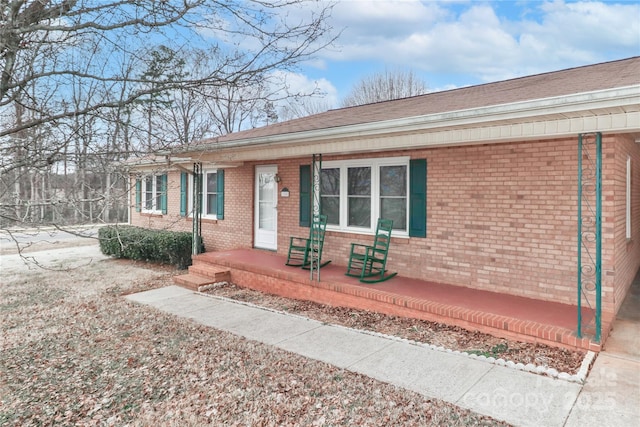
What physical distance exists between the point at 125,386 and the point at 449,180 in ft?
16.5

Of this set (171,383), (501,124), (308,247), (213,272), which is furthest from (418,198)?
(171,383)

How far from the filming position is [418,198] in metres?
6.38

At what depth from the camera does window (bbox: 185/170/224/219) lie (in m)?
10.0

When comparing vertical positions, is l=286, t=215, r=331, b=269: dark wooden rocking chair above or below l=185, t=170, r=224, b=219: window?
below

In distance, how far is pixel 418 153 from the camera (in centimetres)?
641

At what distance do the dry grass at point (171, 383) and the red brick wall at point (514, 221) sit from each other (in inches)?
79.3

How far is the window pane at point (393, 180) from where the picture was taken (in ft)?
21.9

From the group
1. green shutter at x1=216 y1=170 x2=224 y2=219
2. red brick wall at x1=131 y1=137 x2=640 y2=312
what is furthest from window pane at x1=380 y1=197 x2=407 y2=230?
green shutter at x1=216 y1=170 x2=224 y2=219

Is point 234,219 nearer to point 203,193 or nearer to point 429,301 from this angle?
point 203,193

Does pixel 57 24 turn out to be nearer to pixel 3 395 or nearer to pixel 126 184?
pixel 126 184

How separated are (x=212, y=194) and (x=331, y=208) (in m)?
4.16

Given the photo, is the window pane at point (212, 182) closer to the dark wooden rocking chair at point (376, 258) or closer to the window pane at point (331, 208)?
the window pane at point (331, 208)

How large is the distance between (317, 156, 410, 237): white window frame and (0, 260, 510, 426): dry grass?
3.29 m

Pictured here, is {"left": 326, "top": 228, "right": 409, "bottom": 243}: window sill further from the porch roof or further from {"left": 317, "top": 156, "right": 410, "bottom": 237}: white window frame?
the porch roof
